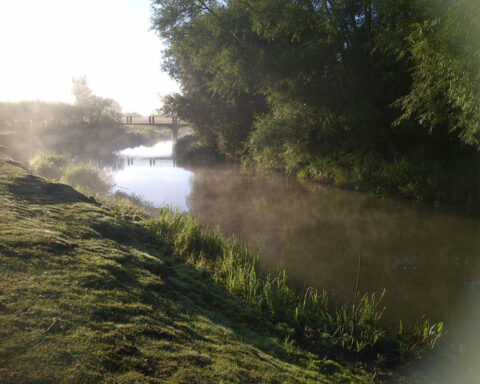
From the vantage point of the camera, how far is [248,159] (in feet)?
73.7

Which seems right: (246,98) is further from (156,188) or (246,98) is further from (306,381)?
(306,381)

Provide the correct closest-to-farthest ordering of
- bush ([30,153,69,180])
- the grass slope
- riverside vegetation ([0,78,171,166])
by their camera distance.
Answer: the grass slope < bush ([30,153,69,180]) < riverside vegetation ([0,78,171,166])

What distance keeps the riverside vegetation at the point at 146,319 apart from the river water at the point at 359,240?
0.77 metres

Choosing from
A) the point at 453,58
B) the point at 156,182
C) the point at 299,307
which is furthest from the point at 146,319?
the point at 156,182

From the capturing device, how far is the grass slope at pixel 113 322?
2.40 m

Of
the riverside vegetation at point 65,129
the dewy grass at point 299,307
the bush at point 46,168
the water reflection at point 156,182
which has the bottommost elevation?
the dewy grass at point 299,307

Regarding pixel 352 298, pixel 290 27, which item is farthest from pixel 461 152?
pixel 352 298

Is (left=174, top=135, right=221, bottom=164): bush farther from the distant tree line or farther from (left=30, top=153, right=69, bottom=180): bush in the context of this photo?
(left=30, top=153, right=69, bottom=180): bush

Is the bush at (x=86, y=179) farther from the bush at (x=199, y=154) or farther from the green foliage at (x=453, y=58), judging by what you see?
the bush at (x=199, y=154)

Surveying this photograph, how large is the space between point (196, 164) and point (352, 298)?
21.8 meters

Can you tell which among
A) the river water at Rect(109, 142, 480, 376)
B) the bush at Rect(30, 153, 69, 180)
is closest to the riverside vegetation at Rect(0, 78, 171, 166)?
the bush at Rect(30, 153, 69, 180)

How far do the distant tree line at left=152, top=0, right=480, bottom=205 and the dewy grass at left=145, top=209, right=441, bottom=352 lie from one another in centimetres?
705

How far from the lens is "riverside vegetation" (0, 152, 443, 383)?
2484mm

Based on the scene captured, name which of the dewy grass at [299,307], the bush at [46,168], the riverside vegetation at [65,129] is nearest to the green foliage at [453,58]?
the dewy grass at [299,307]
